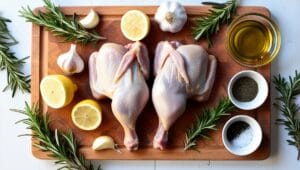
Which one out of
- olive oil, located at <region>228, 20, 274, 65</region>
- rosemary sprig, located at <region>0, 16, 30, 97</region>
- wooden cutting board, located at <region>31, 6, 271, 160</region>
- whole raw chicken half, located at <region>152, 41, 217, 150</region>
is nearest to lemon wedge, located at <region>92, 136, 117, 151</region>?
wooden cutting board, located at <region>31, 6, 271, 160</region>

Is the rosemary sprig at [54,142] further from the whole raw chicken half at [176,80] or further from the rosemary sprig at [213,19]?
the rosemary sprig at [213,19]

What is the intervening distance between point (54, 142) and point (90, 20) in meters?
0.43

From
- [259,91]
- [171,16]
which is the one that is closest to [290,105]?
[259,91]

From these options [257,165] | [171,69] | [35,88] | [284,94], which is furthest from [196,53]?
[35,88]

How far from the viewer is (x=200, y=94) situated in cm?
134

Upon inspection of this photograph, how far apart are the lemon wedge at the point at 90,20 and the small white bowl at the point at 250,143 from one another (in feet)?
1.85

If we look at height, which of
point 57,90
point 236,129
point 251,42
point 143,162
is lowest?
point 143,162

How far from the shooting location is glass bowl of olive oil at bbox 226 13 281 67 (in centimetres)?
134

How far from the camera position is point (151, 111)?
1.39 metres

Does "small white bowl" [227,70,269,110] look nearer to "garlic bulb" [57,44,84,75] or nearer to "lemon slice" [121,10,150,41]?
"lemon slice" [121,10,150,41]

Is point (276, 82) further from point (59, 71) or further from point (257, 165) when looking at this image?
point (59, 71)

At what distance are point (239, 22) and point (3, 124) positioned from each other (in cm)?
90

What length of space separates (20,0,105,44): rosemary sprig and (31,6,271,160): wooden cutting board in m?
0.03

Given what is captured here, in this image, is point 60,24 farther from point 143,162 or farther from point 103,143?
point 143,162
